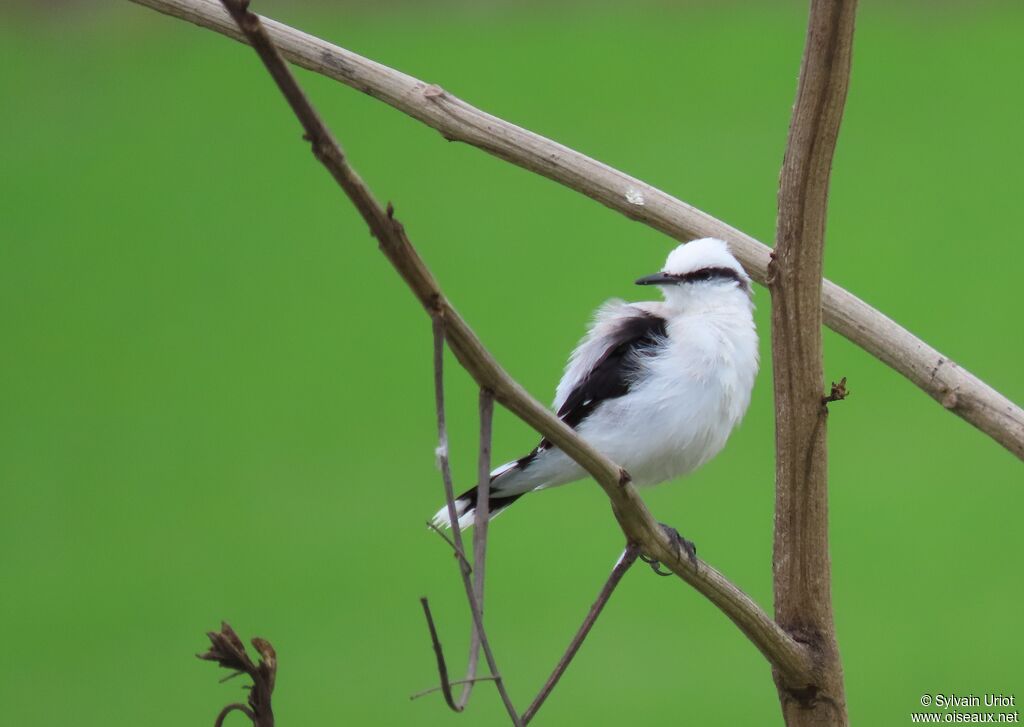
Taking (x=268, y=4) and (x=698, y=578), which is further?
(x=268, y=4)

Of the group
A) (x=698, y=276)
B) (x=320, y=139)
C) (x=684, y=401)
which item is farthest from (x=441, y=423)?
(x=698, y=276)

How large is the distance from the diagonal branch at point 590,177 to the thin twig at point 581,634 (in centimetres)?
63

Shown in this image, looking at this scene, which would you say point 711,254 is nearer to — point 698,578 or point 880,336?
point 880,336

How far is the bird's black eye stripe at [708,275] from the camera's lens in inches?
104

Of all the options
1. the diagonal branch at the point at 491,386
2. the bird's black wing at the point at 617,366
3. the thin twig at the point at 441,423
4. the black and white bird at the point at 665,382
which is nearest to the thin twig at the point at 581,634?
the diagonal branch at the point at 491,386

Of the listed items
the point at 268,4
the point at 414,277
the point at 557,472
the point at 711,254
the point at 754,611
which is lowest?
the point at 754,611

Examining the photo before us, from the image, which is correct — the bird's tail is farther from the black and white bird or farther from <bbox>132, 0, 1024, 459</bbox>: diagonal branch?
A: <bbox>132, 0, 1024, 459</bbox>: diagonal branch

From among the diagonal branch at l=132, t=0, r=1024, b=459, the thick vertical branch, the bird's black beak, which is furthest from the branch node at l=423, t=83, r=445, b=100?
the bird's black beak

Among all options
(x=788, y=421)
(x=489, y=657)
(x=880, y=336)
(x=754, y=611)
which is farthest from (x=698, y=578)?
(x=880, y=336)

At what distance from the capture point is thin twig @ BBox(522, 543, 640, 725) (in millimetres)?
1596

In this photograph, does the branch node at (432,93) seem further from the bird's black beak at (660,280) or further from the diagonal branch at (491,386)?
the diagonal branch at (491,386)

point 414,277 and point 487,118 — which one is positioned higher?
point 487,118

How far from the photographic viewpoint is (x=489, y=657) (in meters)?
1.41

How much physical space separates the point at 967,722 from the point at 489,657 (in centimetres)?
145
